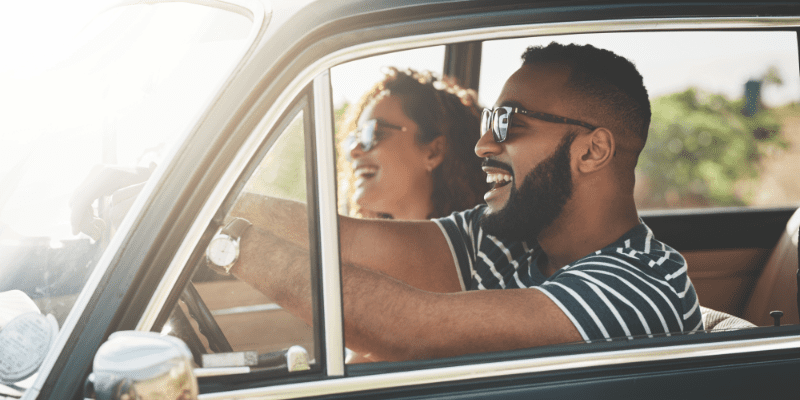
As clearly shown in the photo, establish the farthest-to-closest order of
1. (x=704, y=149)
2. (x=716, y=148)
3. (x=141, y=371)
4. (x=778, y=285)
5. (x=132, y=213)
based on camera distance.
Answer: (x=716, y=148), (x=704, y=149), (x=778, y=285), (x=132, y=213), (x=141, y=371)

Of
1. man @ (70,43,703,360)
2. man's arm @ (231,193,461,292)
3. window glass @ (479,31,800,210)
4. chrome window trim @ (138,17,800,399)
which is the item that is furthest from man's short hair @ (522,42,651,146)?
window glass @ (479,31,800,210)

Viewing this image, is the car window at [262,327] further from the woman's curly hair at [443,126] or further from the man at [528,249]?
the woman's curly hair at [443,126]

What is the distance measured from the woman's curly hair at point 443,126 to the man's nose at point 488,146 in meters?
1.17

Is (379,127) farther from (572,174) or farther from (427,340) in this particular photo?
(427,340)

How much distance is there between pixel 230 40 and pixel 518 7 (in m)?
0.55

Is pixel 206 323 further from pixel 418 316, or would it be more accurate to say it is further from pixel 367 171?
pixel 367 171

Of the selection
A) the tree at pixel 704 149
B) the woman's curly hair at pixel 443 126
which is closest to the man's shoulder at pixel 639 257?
the woman's curly hair at pixel 443 126

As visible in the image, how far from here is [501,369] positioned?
46.8 inches

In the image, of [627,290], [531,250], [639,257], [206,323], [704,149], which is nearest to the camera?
[206,323]

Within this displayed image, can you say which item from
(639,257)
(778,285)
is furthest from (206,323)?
(778,285)

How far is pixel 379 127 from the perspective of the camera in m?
3.20

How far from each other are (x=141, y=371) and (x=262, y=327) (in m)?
0.45

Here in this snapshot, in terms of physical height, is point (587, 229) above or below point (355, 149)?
below

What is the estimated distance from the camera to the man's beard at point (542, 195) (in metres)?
1.87
